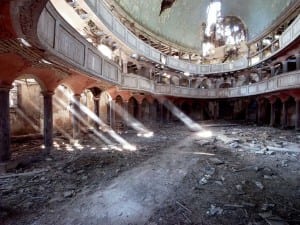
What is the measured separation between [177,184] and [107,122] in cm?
1337

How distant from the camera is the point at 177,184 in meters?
6.00

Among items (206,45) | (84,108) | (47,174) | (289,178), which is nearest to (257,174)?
(289,178)

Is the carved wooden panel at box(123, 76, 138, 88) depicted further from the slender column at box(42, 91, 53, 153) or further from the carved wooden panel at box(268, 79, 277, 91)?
the carved wooden panel at box(268, 79, 277, 91)

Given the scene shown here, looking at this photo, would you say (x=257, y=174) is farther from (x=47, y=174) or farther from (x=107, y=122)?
(x=107, y=122)

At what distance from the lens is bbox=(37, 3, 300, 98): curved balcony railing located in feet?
16.6

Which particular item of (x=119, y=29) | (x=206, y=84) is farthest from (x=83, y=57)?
(x=206, y=84)

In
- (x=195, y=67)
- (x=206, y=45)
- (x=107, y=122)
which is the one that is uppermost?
(x=206, y=45)

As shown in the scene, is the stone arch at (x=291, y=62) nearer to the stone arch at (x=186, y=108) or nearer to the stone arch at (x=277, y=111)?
the stone arch at (x=277, y=111)

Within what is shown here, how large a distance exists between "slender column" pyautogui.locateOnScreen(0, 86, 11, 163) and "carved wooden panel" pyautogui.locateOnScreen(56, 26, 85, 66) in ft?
7.90

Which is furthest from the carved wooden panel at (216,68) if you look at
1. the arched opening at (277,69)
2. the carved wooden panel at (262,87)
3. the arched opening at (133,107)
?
the arched opening at (133,107)

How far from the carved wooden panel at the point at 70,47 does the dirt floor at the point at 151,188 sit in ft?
11.7

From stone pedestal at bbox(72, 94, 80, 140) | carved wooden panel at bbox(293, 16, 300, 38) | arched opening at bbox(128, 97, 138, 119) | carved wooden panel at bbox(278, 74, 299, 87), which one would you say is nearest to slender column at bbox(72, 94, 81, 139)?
stone pedestal at bbox(72, 94, 80, 140)

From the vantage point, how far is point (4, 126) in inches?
281

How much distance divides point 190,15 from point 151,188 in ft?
89.1
